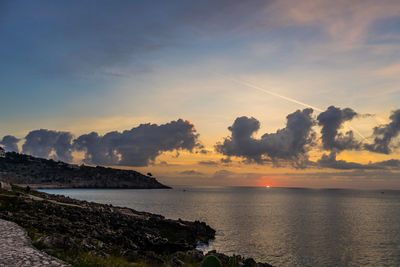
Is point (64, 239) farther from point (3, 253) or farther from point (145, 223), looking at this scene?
point (145, 223)

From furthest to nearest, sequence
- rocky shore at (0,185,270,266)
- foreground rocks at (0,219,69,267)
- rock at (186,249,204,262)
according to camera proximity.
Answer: rock at (186,249,204,262), rocky shore at (0,185,270,266), foreground rocks at (0,219,69,267)

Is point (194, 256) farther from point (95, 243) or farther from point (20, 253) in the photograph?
point (20, 253)

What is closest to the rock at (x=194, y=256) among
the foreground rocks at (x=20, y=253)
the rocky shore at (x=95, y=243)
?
the rocky shore at (x=95, y=243)

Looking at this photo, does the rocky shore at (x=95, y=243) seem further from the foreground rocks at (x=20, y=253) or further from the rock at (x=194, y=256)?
the foreground rocks at (x=20, y=253)

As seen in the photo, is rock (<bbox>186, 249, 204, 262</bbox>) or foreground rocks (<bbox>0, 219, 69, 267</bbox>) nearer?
foreground rocks (<bbox>0, 219, 69, 267</bbox>)

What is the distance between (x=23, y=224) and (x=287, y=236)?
52.3 metres

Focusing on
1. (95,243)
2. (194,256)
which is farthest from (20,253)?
(194,256)

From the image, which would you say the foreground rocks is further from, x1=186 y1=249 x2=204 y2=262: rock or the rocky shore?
x1=186 y1=249 x2=204 y2=262: rock

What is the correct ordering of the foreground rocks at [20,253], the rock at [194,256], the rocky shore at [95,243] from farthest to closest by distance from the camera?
1. the rock at [194,256]
2. the rocky shore at [95,243]
3. the foreground rocks at [20,253]

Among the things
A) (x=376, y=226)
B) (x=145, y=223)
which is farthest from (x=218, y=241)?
(x=376, y=226)

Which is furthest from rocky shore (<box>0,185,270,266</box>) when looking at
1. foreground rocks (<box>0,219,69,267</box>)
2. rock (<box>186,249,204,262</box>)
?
foreground rocks (<box>0,219,69,267</box>)

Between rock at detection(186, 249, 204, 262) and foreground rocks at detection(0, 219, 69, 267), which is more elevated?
foreground rocks at detection(0, 219, 69, 267)

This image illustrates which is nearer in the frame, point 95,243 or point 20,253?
point 20,253

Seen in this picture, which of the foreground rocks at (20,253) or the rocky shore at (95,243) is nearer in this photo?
the foreground rocks at (20,253)
